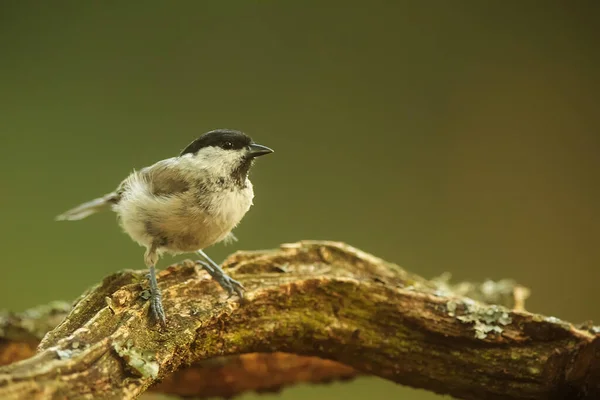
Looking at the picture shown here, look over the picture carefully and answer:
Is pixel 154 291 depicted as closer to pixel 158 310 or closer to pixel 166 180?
pixel 158 310

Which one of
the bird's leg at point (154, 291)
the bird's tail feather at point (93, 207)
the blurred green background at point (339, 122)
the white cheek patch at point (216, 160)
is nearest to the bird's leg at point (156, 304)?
the bird's leg at point (154, 291)

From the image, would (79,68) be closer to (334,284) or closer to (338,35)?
(338,35)

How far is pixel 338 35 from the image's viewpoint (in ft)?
12.7

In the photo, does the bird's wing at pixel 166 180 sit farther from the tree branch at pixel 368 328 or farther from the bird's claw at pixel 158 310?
the bird's claw at pixel 158 310

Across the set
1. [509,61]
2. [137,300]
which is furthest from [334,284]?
[509,61]

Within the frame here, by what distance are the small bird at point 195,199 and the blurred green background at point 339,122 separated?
1539 mm

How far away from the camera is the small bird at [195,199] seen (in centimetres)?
199

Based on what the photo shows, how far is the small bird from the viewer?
199cm

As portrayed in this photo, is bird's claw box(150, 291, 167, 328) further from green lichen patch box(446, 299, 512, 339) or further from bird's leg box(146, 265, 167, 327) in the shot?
green lichen patch box(446, 299, 512, 339)

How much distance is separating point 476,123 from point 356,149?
0.87 meters

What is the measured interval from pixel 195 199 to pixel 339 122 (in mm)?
2161

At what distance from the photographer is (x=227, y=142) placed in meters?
2.07

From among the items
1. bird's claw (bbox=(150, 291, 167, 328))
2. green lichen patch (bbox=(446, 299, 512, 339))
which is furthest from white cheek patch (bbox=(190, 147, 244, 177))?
green lichen patch (bbox=(446, 299, 512, 339))

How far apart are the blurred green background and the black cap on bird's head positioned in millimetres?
1609
